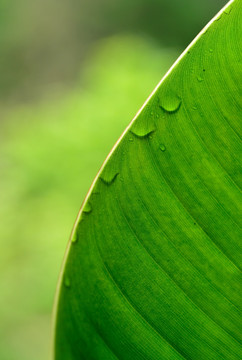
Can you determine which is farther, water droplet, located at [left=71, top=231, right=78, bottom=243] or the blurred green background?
the blurred green background

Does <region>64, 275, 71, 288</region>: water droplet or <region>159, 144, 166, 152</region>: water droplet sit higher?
<region>159, 144, 166, 152</region>: water droplet

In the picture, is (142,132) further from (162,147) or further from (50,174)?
(50,174)

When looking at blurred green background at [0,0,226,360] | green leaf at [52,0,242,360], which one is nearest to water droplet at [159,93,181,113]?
green leaf at [52,0,242,360]

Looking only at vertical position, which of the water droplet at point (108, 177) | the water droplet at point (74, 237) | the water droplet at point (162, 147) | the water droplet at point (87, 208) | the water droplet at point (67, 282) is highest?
the water droplet at point (162, 147)

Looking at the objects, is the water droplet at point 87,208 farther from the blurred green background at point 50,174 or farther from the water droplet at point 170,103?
the blurred green background at point 50,174

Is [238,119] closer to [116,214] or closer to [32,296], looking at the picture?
[116,214]

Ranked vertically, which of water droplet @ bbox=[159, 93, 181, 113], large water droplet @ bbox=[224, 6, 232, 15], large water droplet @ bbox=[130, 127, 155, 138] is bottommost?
large water droplet @ bbox=[130, 127, 155, 138]

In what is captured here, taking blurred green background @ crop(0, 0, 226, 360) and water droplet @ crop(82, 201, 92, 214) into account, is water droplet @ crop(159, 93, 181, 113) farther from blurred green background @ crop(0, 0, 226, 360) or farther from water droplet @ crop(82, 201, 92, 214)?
blurred green background @ crop(0, 0, 226, 360)

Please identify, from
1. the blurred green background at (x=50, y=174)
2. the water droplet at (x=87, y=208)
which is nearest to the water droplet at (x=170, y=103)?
the water droplet at (x=87, y=208)
